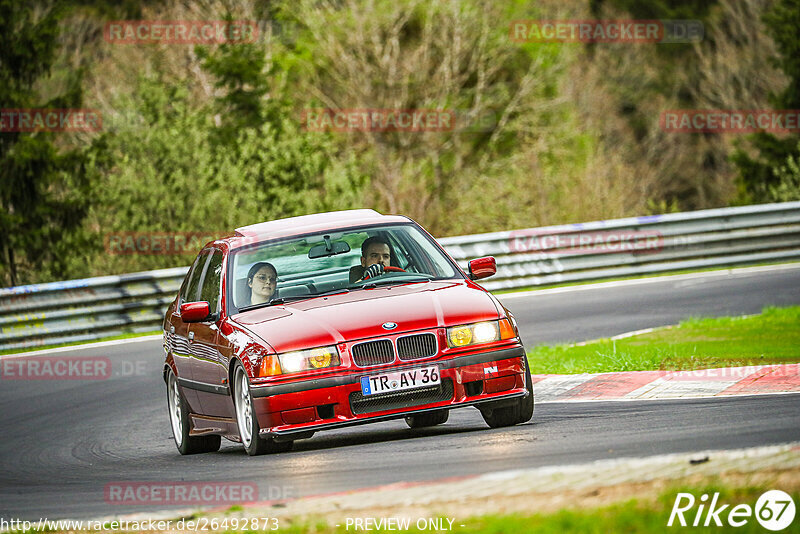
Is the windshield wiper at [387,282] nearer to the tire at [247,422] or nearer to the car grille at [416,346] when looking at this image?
the car grille at [416,346]

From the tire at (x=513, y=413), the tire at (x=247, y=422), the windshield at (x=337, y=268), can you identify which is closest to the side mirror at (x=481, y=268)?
the windshield at (x=337, y=268)

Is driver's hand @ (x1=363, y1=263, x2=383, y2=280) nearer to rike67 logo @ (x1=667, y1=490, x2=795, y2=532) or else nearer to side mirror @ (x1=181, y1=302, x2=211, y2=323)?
side mirror @ (x1=181, y1=302, x2=211, y2=323)

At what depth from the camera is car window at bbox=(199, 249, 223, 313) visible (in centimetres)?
993

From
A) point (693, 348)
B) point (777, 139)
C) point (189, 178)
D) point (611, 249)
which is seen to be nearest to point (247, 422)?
point (693, 348)

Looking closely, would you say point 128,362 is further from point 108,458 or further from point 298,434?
point 298,434

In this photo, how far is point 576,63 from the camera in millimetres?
59031

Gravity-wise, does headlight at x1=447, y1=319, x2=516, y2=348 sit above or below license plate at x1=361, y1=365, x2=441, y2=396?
above

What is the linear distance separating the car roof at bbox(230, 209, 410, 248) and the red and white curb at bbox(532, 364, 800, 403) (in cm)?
206

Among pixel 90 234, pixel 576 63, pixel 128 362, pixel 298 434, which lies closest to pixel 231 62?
pixel 90 234

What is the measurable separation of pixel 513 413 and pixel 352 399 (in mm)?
1240

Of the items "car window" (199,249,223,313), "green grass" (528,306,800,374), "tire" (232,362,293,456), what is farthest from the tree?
"tire" (232,362,293,456)

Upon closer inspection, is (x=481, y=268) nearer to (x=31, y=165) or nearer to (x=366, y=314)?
(x=366, y=314)

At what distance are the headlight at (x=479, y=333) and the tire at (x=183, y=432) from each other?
248 cm

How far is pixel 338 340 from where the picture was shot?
8430mm
